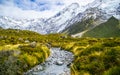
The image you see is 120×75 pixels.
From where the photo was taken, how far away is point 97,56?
106ft

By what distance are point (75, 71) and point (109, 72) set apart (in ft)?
27.6

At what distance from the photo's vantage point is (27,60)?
42500 mm

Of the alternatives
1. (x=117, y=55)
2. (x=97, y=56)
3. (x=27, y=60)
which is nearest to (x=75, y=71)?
(x=97, y=56)

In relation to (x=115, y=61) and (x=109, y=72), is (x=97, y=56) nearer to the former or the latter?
(x=115, y=61)

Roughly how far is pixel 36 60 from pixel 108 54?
20287mm

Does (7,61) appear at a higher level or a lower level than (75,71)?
higher

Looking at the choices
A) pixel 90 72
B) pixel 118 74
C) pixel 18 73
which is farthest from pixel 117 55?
pixel 18 73

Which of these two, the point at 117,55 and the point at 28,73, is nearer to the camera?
the point at 117,55

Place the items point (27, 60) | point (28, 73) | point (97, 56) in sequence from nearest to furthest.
Answer: 1. point (97, 56)
2. point (28, 73)
3. point (27, 60)

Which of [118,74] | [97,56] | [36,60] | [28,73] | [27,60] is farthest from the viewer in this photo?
[36,60]

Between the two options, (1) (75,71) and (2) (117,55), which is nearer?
(2) (117,55)

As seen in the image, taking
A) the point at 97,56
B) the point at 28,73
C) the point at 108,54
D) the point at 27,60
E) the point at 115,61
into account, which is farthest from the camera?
the point at 27,60

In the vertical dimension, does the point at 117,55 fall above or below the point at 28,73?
above

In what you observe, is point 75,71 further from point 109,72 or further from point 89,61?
point 109,72
